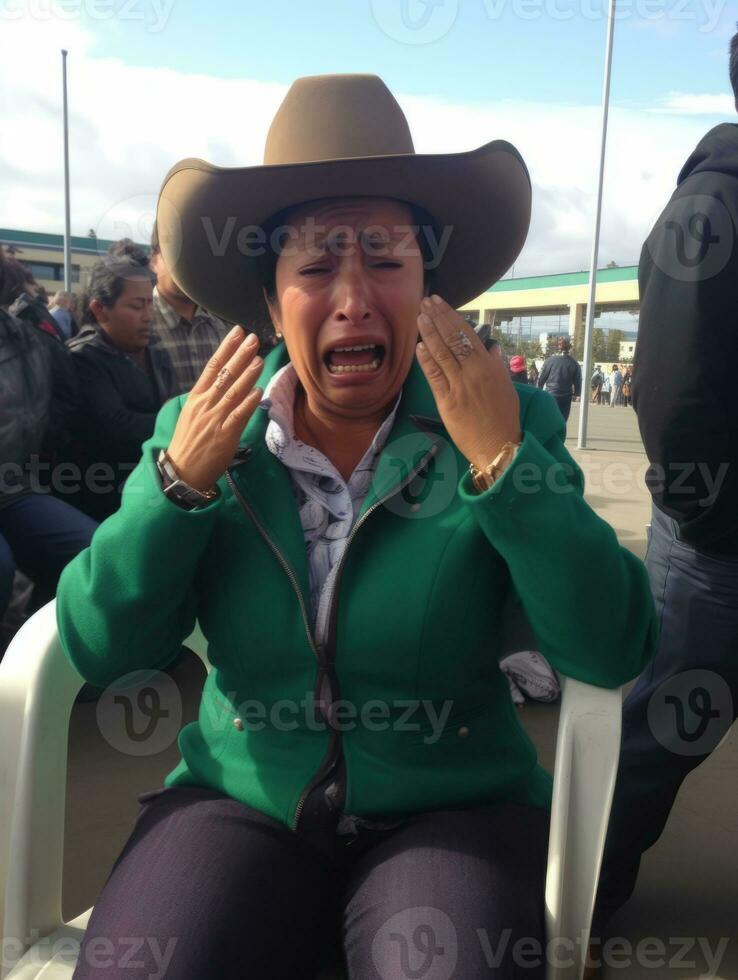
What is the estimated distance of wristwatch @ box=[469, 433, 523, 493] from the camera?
1.39 m

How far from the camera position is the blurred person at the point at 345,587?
1353 millimetres

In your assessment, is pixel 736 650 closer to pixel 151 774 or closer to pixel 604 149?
pixel 151 774

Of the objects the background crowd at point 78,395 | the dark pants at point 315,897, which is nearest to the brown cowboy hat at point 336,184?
the dark pants at point 315,897

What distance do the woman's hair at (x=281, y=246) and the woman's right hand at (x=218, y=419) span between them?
11.3 inches

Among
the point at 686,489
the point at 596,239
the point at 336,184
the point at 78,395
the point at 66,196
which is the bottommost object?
the point at 686,489

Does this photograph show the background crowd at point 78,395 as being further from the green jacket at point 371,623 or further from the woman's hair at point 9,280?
the green jacket at point 371,623

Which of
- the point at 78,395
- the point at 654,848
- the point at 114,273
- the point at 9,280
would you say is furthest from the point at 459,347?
the point at 114,273

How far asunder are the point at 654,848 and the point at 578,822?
59.8 inches

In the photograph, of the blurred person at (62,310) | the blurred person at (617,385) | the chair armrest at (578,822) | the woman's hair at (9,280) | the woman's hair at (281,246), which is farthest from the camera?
the blurred person at (617,385)

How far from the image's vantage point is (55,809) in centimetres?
150

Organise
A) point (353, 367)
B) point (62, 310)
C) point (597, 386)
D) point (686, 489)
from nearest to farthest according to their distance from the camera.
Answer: point (353, 367)
point (686, 489)
point (62, 310)
point (597, 386)

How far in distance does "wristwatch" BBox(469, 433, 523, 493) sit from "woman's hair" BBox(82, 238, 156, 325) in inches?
116

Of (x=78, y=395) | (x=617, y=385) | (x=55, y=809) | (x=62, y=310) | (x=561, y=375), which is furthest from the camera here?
(x=617, y=385)

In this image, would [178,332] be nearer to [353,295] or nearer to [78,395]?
[78,395]
